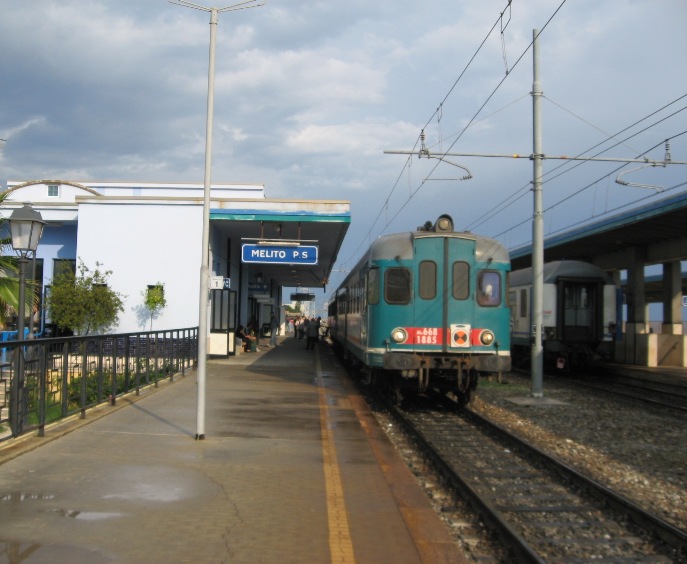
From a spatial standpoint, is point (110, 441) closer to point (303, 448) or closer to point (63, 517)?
point (303, 448)

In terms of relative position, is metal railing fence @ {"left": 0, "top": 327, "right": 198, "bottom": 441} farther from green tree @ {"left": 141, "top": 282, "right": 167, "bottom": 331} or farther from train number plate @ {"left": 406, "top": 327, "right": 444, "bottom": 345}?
green tree @ {"left": 141, "top": 282, "right": 167, "bottom": 331}

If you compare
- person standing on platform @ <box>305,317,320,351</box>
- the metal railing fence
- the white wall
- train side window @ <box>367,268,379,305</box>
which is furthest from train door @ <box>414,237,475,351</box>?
person standing on platform @ <box>305,317,320,351</box>

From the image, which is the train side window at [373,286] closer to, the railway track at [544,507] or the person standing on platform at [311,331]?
the railway track at [544,507]

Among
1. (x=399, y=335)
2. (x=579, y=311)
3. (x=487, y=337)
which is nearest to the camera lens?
(x=399, y=335)

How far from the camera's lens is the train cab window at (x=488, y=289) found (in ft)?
39.4

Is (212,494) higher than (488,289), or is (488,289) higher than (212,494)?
(488,289)

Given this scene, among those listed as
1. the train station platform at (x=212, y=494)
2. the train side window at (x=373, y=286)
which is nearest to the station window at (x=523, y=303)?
the train side window at (x=373, y=286)

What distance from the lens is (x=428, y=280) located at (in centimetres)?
1201

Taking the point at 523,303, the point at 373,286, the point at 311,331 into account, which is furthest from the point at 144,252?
the point at 523,303

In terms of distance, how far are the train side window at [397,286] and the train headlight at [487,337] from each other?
141 cm

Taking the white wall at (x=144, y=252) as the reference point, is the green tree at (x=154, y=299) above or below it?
below

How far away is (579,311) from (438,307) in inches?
463

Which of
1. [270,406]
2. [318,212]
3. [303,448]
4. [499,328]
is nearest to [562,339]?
[318,212]

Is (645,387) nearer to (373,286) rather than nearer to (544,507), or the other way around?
(373,286)
